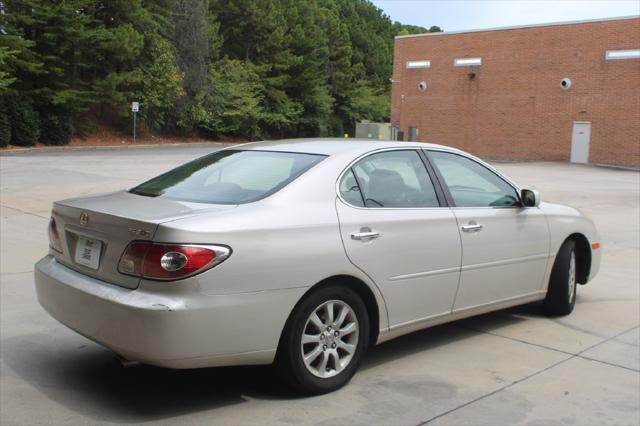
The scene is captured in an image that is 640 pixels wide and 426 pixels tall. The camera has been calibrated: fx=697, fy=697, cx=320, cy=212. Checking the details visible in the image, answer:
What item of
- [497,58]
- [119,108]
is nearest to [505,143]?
[497,58]

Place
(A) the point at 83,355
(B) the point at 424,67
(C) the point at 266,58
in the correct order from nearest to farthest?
(A) the point at 83,355
(B) the point at 424,67
(C) the point at 266,58

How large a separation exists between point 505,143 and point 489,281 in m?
37.7

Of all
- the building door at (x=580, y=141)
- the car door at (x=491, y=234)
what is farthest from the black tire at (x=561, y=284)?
the building door at (x=580, y=141)

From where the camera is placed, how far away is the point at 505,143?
41.4m

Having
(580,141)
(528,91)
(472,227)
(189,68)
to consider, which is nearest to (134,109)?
(189,68)

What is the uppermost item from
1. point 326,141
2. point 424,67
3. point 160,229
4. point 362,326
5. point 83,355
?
point 424,67

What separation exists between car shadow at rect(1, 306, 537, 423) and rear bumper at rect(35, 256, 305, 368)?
38cm

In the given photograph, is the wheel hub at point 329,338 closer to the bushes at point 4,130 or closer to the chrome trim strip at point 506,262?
the chrome trim strip at point 506,262

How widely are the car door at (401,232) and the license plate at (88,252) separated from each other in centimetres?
146

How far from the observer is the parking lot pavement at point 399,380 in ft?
13.0

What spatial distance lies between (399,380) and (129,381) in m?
1.75

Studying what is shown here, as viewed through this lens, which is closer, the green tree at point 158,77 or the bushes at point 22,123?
the bushes at point 22,123

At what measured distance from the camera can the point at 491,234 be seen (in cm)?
527

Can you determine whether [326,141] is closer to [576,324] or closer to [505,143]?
[576,324]
